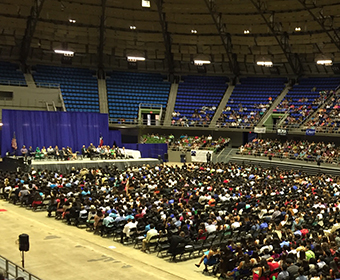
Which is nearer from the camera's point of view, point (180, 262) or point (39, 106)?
point (180, 262)

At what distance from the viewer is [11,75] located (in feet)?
153

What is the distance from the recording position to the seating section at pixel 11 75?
45.4 metres

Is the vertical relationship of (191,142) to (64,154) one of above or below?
above

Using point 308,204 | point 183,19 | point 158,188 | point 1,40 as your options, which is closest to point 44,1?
point 1,40

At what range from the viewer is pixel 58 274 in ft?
38.7

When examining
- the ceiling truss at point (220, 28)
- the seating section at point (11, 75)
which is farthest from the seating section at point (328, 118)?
the seating section at point (11, 75)

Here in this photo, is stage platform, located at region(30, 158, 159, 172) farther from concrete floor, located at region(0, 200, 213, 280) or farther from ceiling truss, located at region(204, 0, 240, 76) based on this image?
ceiling truss, located at region(204, 0, 240, 76)

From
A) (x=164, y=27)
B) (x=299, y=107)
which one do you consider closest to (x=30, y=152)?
(x=164, y=27)

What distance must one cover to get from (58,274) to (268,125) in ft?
125

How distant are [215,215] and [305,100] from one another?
33.6 meters

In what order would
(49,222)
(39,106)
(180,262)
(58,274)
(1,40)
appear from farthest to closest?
(1,40) → (39,106) → (49,222) → (180,262) → (58,274)

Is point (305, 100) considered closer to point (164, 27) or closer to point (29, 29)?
point (164, 27)

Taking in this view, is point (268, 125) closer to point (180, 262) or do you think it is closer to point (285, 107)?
point (285, 107)

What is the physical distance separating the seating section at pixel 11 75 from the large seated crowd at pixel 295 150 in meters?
24.9
